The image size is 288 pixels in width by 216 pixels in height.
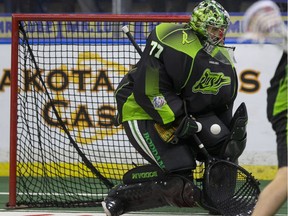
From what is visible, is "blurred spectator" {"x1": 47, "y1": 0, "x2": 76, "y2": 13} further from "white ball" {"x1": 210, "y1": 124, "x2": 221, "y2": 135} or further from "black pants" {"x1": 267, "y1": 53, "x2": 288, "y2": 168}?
"black pants" {"x1": 267, "y1": 53, "x2": 288, "y2": 168}

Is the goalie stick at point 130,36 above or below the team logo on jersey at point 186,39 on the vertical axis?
above

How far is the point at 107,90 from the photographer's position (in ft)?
24.8

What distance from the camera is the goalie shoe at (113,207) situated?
5773 mm

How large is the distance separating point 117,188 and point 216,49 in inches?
40.1

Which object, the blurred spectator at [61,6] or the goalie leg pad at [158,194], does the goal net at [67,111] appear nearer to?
the goalie leg pad at [158,194]

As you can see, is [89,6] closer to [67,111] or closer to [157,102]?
[67,111]

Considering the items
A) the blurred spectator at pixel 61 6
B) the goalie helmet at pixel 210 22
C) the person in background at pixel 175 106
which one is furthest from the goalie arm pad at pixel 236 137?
the blurred spectator at pixel 61 6

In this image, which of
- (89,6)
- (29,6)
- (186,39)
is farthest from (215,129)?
(29,6)

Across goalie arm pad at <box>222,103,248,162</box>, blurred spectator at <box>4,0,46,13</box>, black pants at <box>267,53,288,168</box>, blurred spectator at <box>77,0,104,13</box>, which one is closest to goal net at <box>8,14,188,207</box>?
goalie arm pad at <box>222,103,248,162</box>

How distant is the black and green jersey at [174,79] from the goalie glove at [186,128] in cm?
8

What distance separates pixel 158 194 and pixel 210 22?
1054 millimetres

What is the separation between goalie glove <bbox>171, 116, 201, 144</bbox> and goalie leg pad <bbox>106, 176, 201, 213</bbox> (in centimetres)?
26

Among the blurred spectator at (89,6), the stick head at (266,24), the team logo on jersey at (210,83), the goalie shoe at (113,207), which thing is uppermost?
→ the blurred spectator at (89,6)

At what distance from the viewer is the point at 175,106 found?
5.72 metres
